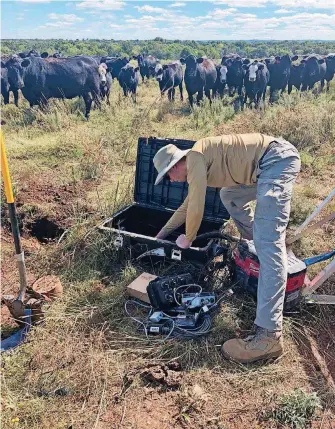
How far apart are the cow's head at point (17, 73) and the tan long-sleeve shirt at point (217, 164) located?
33.0ft

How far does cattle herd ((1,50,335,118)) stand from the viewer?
11617mm

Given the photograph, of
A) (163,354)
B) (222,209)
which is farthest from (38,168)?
(163,354)

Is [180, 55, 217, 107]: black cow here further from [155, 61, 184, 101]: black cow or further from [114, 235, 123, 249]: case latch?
[114, 235, 123, 249]: case latch

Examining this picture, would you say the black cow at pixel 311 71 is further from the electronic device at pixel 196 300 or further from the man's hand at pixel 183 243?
the electronic device at pixel 196 300

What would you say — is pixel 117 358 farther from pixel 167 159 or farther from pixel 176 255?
pixel 167 159

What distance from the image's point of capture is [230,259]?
11.8ft

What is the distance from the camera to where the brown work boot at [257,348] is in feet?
9.23

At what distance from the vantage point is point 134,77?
14.7 metres

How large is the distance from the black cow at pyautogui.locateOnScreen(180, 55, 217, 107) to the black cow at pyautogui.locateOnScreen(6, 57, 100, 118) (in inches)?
112

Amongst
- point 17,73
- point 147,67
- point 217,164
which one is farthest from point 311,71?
point 217,164

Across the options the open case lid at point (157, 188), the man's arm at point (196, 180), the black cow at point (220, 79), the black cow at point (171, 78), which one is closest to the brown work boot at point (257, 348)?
the man's arm at point (196, 180)

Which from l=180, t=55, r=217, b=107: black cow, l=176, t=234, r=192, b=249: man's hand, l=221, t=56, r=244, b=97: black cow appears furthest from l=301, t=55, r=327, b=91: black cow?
l=176, t=234, r=192, b=249: man's hand

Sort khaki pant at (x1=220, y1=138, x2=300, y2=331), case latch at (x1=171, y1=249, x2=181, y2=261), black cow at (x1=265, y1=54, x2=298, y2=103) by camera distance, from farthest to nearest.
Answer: black cow at (x1=265, y1=54, x2=298, y2=103)
case latch at (x1=171, y1=249, x2=181, y2=261)
khaki pant at (x1=220, y1=138, x2=300, y2=331)

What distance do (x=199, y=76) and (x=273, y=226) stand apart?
37.0 feet
